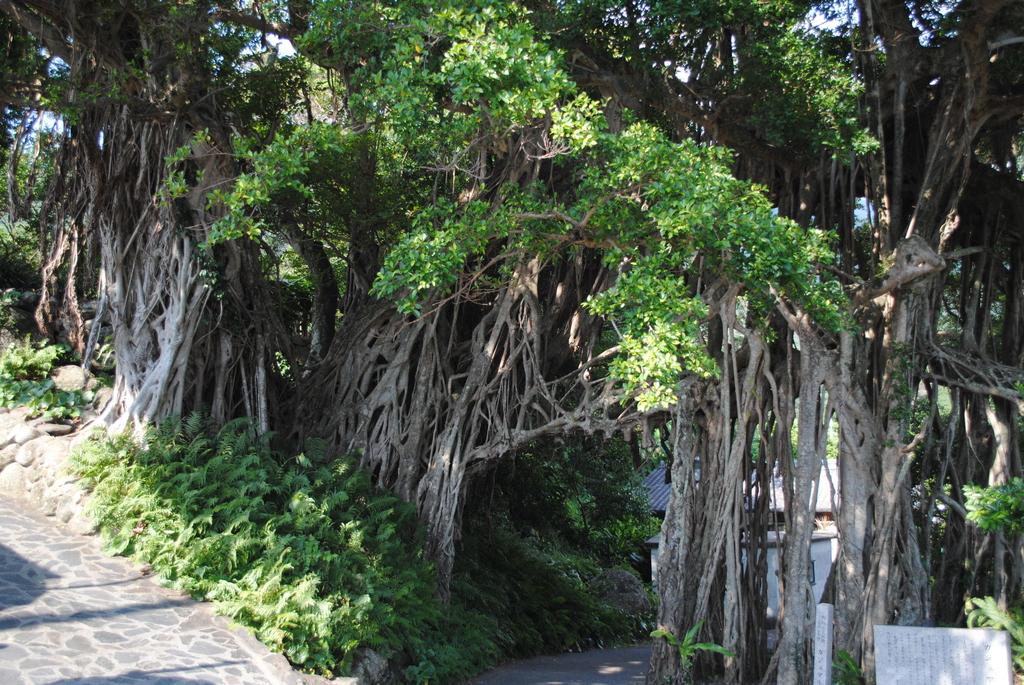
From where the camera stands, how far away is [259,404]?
9.11m

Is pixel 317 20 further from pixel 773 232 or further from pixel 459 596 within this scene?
pixel 459 596

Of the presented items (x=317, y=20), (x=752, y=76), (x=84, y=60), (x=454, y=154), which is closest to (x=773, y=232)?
(x=752, y=76)

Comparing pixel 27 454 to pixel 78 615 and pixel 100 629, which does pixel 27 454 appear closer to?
pixel 78 615

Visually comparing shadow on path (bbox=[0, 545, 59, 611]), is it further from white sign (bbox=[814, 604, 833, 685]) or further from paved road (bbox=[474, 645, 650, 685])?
white sign (bbox=[814, 604, 833, 685])

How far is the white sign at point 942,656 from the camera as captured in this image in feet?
18.9

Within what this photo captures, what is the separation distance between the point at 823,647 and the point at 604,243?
328 cm

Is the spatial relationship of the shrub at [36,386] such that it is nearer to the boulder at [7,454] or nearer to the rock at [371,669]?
the boulder at [7,454]

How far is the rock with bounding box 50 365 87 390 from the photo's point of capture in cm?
893

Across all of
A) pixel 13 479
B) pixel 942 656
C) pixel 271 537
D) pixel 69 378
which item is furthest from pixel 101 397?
pixel 942 656

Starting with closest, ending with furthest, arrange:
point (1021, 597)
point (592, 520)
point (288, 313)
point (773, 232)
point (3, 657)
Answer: point (3, 657) < point (773, 232) < point (1021, 597) < point (288, 313) < point (592, 520)

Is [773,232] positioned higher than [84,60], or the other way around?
[84,60]

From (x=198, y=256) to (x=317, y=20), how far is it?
8.70ft

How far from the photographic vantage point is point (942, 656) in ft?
19.4

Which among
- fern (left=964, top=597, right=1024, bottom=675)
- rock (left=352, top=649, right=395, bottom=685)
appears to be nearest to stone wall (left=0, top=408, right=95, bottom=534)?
rock (left=352, top=649, right=395, bottom=685)
